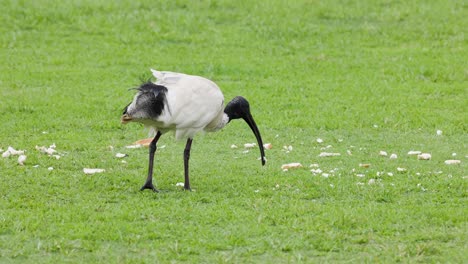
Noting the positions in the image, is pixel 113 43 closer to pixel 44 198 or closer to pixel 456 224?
pixel 44 198

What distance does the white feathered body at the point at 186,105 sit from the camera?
915cm

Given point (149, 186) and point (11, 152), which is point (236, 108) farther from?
point (11, 152)

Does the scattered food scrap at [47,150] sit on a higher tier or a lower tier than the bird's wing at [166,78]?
lower

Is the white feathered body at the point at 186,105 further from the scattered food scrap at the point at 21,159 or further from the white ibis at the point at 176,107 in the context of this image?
the scattered food scrap at the point at 21,159

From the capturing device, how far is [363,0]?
20.7 metres

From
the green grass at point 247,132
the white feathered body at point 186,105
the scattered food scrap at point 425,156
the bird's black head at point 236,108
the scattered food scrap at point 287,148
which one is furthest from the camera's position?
the scattered food scrap at point 287,148

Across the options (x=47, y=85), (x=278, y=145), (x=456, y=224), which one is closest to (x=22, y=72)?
(x=47, y=85)

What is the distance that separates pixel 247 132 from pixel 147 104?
3.96 meters

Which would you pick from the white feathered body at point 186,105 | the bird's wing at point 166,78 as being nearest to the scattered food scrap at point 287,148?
the white feathered body at point 186,105

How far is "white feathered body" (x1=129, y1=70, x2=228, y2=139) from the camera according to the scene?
915 cm

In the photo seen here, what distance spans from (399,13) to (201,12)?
4316 mm

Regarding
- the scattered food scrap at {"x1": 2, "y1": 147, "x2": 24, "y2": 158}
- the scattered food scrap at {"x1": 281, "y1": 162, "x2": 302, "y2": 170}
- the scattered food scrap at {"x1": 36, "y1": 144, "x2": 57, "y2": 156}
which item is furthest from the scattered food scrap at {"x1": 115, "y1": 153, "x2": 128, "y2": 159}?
the scattered food scrap at {"x1": 281, "y1": 162, "x2": 302, "y2": 170}

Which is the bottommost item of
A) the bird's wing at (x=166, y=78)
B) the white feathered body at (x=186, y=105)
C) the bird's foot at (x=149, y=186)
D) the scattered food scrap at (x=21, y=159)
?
the scattered food scrap at (x=21, y=159)

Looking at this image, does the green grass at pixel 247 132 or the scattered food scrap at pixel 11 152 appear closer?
the green grass at pixel 247 132
